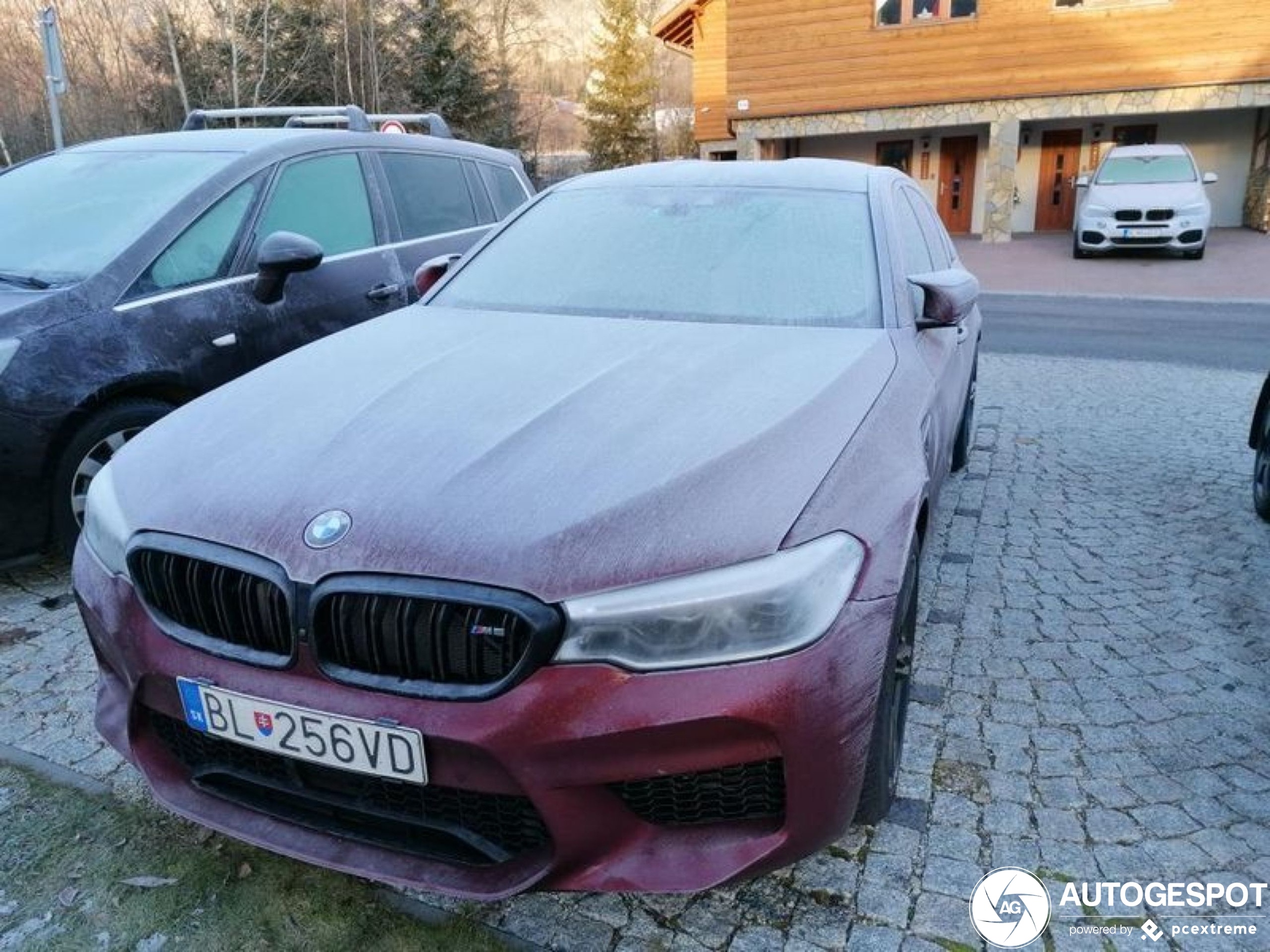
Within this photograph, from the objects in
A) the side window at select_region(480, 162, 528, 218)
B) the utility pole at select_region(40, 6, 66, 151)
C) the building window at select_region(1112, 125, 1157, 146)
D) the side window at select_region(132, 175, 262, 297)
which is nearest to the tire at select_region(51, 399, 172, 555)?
the side window at select_region(132, 175, 262, 297)

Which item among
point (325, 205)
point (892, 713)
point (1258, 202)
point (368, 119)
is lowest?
point (1258, 202)

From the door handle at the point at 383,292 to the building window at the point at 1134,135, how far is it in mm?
20771

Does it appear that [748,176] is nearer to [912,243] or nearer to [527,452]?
[912,243]

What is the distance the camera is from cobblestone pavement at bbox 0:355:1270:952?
84.2 inches

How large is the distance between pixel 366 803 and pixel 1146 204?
56.4ft

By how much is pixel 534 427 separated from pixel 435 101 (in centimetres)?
2692

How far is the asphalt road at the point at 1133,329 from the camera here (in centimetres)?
906

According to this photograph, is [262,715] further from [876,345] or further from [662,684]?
[876,345]

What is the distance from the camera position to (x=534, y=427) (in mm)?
2166

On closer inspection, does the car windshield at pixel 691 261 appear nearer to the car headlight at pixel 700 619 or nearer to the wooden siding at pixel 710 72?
the car headlight at pixel 700 619

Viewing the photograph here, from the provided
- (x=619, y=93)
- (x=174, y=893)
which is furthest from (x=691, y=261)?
(x=619, y=93)

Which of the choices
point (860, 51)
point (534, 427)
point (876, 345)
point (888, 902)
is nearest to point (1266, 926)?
point (888, 902)

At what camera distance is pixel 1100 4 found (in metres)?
18.0

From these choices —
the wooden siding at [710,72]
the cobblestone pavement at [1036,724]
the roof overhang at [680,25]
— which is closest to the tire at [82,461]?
the cobblestone pavement at [1036,724]
